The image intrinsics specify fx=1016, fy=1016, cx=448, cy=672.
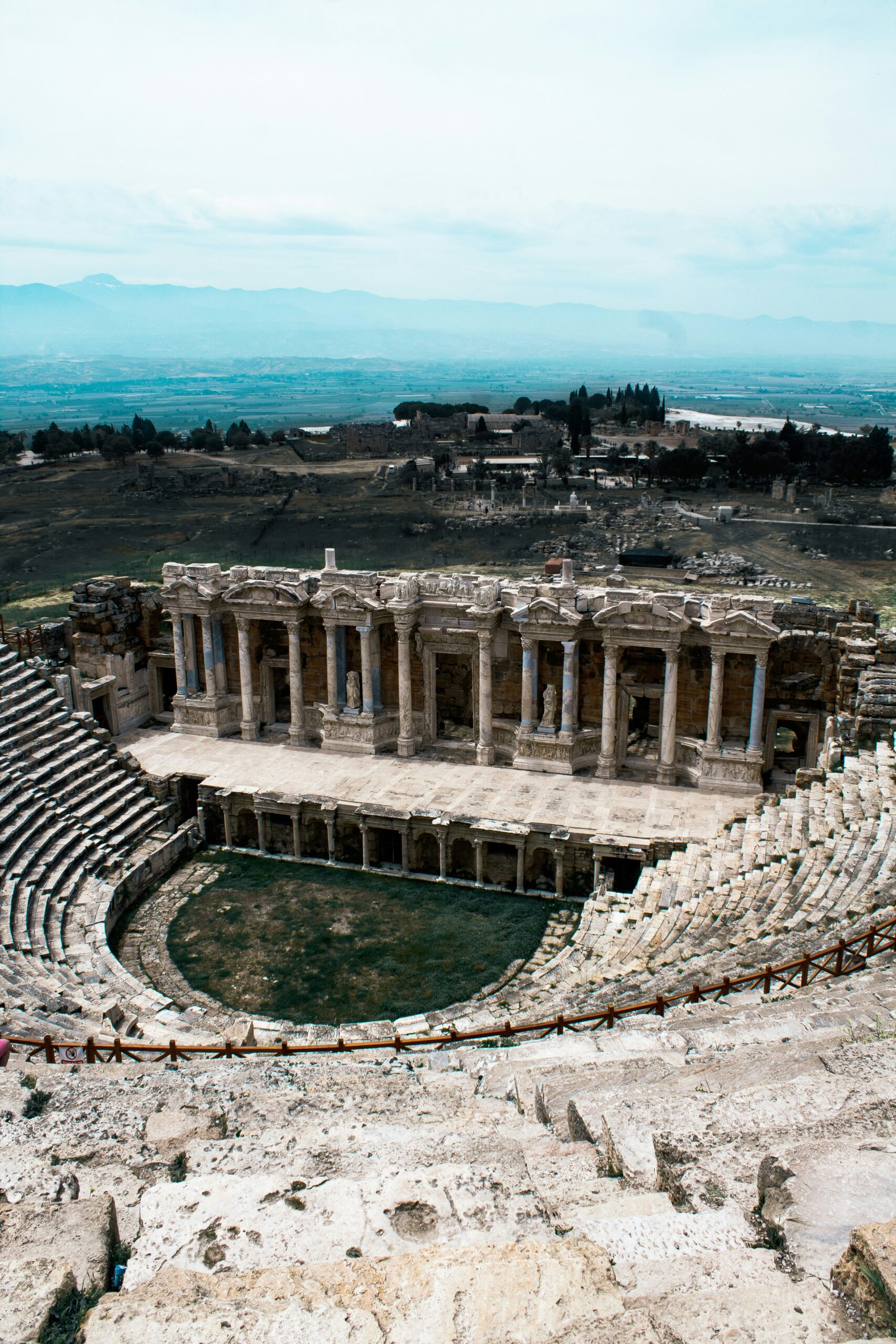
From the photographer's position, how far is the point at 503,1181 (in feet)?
22.8

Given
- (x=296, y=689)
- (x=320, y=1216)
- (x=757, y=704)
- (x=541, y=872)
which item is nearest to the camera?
(x=320, y=1216)

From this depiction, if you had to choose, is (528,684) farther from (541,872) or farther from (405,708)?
(541,872)

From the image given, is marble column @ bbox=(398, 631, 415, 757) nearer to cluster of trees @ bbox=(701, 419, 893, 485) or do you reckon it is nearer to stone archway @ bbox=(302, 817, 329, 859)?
stone archway @ bbox=(302, 817, 329, 859)

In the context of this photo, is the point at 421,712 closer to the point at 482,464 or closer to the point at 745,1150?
A: the point at 745,1150

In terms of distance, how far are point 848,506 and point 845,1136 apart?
78231 mm

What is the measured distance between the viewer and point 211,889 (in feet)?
72.6

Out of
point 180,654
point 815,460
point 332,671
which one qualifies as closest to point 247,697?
point 180,654

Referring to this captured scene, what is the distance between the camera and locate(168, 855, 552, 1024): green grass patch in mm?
17875

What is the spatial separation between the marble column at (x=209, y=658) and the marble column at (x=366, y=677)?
4115 mm

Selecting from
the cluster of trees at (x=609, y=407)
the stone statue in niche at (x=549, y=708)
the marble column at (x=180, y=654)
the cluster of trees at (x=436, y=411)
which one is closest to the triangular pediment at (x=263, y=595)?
the marble column at (x=180, y=654)

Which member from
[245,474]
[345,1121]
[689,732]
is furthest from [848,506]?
[345,1121]

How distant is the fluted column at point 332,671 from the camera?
26.2 metres

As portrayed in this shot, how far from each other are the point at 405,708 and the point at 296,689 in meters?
3.10

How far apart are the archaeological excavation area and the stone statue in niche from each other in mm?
117
